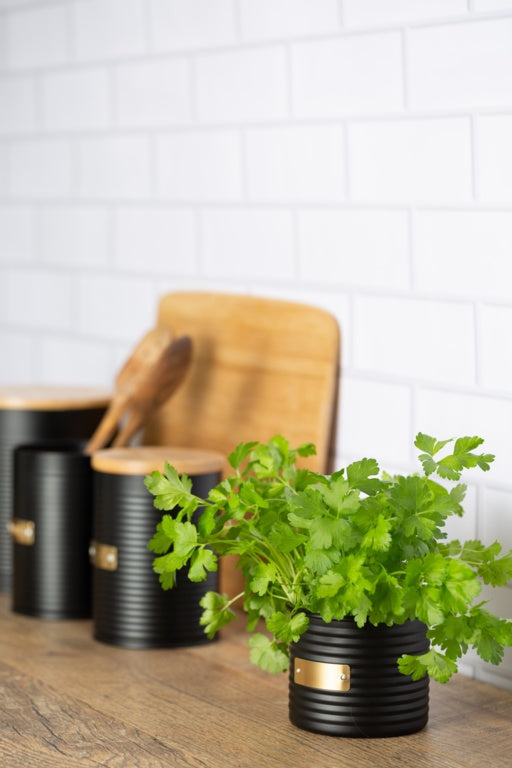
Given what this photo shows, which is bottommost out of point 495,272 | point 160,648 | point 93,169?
point 160,648

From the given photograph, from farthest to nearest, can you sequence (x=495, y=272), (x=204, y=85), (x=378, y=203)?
(x=204, y=85), (x=378, y=203), (x=495, y=272)

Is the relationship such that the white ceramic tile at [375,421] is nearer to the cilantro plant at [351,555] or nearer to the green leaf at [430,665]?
the cilantro plant at [351,555]

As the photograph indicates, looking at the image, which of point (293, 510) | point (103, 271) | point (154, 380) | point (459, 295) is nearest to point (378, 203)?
point (459, 295)

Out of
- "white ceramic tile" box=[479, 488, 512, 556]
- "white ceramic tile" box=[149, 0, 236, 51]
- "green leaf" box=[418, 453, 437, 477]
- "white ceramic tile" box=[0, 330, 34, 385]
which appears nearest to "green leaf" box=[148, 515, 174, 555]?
"green leaf" box=[418, 453, 437, 477]

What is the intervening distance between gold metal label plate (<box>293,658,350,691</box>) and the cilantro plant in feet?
0.10

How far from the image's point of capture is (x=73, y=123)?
6.31 feet

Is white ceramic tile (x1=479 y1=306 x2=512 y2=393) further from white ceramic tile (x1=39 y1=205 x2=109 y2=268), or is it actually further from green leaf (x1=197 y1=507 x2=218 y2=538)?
white ceramic tile (x1=39 y1=205 x2=109 y2=268)

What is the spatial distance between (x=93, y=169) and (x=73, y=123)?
0.28ft

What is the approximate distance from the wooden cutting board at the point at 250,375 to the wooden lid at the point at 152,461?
0.35 ft

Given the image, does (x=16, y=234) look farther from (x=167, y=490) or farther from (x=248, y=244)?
(x=167, y=490)

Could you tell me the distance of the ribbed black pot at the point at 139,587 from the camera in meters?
1.42

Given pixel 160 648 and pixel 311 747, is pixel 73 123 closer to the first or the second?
pixel 160 648

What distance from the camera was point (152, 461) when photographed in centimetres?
142

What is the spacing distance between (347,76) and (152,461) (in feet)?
1.55
